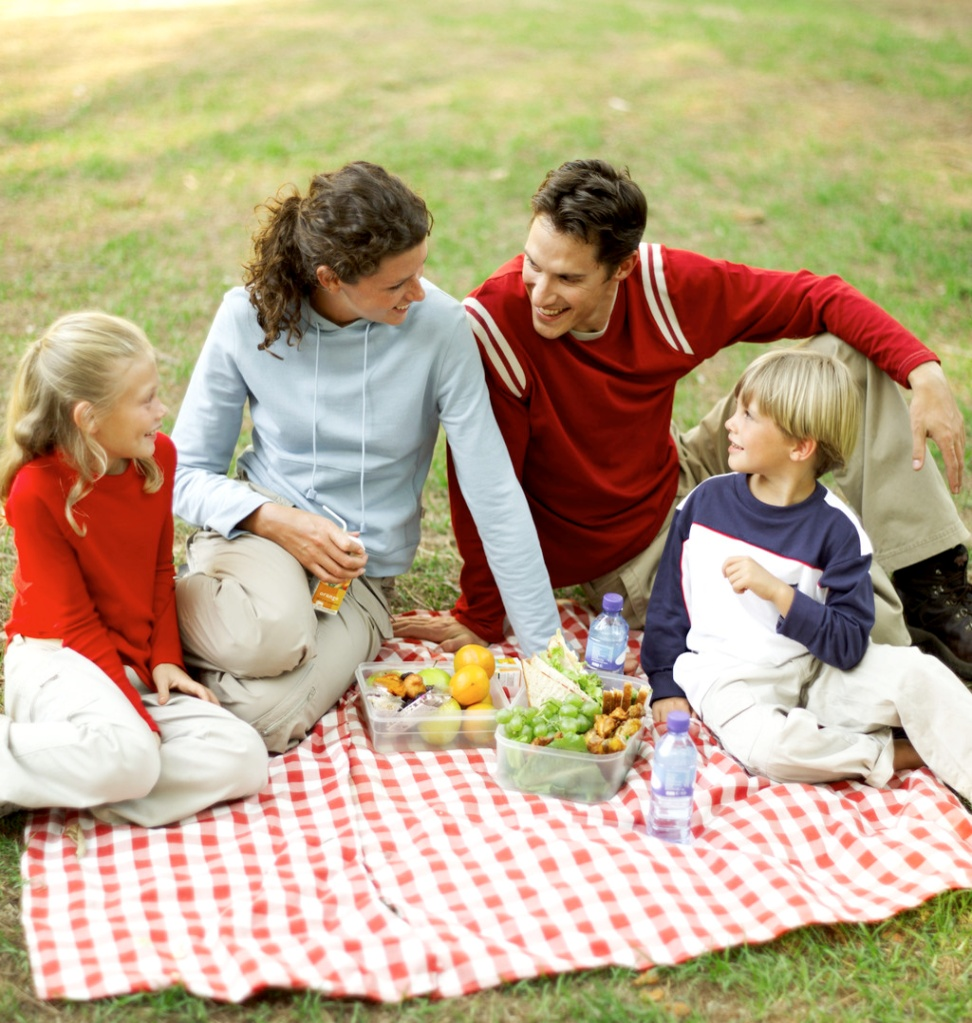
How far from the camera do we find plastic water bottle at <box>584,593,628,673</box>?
144 inches

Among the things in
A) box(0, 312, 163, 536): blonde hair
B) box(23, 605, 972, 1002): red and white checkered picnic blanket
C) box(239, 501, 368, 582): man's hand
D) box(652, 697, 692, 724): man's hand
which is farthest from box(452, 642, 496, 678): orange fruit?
box(0, 312, 163, 536): blonde hair

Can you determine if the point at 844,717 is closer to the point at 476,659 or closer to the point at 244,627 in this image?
the point at 476,659

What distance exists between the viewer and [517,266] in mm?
3719

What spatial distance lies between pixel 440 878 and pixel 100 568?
1.16 meters

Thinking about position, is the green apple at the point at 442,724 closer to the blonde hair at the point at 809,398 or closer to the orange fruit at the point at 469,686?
the orange fruit at the point at 469,686

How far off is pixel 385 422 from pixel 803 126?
7.65 metres

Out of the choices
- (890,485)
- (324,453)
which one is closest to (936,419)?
(890,485)

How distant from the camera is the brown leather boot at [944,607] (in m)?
3.83

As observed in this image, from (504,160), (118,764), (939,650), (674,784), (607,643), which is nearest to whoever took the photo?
(118,764)

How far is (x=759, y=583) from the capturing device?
10.6ft

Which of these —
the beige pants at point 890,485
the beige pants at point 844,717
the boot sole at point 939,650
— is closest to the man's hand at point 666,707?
the beige pants at point 844,717

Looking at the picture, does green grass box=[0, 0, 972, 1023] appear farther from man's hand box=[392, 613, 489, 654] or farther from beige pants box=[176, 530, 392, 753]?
beige pants box=[176, 530, 392, 753]

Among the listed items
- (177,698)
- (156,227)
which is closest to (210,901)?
(177,698)

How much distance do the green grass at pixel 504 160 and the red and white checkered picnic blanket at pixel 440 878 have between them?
62mm
